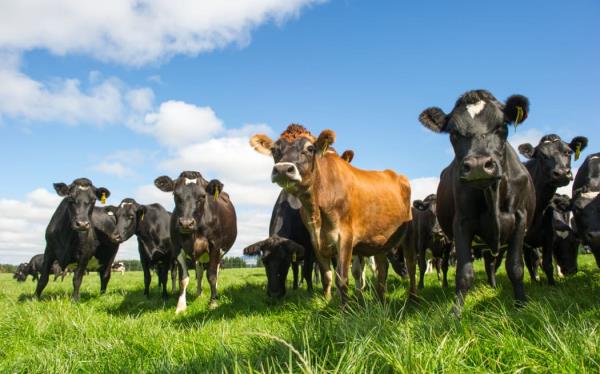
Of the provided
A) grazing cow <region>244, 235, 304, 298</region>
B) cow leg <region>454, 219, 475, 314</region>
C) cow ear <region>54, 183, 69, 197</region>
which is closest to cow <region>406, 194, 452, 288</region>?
grazing cow <region>244, 235, 304, 298</region>

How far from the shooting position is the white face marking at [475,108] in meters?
5.22

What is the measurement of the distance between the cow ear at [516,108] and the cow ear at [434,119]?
838mm

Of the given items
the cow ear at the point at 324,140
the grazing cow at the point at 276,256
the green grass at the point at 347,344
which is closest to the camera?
the green grass at the point at 347,344

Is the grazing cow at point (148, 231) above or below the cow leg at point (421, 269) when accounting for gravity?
above

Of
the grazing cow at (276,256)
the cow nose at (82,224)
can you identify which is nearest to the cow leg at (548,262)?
the grazing cow at (276,256)

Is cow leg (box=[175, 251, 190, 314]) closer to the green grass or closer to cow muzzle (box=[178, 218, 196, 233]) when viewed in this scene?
cow muzzle (box=[178, 218, 196, 233])

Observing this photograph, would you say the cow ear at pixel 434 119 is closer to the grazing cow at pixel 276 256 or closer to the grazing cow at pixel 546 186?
the grazing cow at pixel 276 256

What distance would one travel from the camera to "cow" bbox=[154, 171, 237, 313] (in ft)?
29.8

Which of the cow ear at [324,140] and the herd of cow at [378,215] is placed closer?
the herd of cow at [378,215]

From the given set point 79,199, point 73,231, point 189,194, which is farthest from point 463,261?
point 73,231

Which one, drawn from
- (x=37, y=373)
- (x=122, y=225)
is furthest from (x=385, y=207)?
(x=122, y=225)

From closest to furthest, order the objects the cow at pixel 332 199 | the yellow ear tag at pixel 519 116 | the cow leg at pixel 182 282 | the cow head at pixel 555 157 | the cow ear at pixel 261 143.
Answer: the yellow ear tag at pixel 519 116, the cow at pixel 332 199, the cow ear at pixel 261 143, the cow head at pixel 555 157, the cow leg at pixel 182 282

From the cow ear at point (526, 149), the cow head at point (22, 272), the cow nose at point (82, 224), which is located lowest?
the cow head at point (22, 272)

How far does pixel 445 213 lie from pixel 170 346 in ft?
14.5
